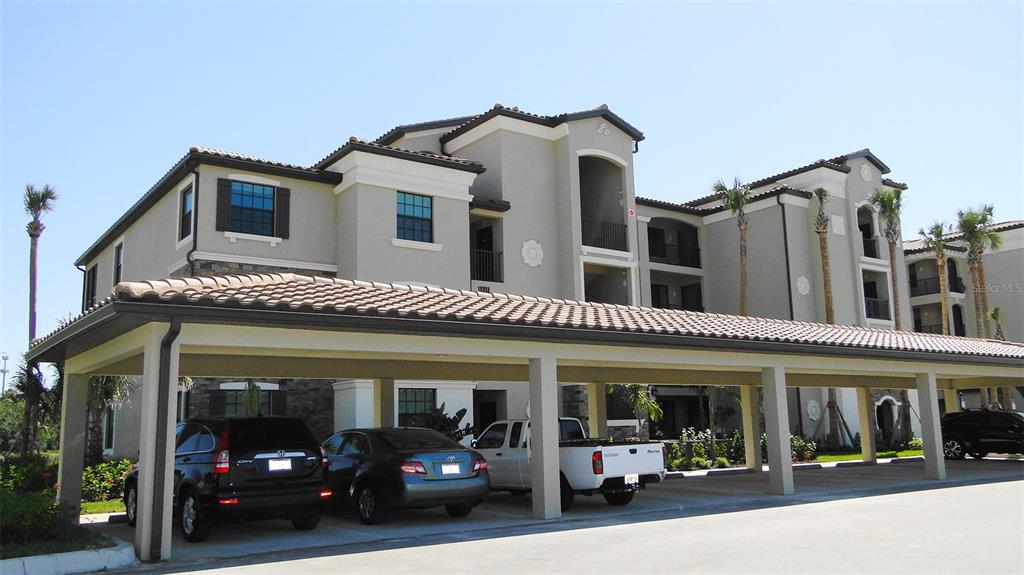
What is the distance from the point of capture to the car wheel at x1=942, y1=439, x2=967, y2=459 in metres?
26.8

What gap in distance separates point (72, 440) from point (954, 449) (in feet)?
82.9

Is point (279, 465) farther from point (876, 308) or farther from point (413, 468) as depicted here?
→ point (876, 308)

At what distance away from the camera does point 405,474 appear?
12234 millimetres

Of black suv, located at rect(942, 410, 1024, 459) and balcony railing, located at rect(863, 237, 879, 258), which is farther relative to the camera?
balcony railing, located at rect(863, 237, 879, 258)


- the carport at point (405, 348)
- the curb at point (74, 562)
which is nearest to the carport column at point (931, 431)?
the carport at point (405, 348)

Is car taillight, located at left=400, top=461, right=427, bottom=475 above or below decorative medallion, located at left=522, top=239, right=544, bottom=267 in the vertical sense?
below

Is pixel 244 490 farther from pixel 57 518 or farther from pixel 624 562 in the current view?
pixel 624 562

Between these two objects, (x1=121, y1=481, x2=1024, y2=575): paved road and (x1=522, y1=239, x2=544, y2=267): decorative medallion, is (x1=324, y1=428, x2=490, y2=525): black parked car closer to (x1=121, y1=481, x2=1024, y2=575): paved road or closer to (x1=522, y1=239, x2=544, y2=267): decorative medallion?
(x1=121, y1=481, x2=1024, y2=575): paved road

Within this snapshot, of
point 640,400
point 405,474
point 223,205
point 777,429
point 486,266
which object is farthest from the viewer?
point 486,266

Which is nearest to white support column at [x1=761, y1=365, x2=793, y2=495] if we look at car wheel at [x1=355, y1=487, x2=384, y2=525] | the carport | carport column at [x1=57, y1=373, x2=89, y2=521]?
the carport

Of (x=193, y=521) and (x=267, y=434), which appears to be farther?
(x=267, y=434)

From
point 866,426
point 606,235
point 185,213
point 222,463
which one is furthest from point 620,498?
point 606,235

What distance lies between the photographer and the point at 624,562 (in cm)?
907

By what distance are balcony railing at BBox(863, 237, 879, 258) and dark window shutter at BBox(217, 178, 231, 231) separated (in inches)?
1153
